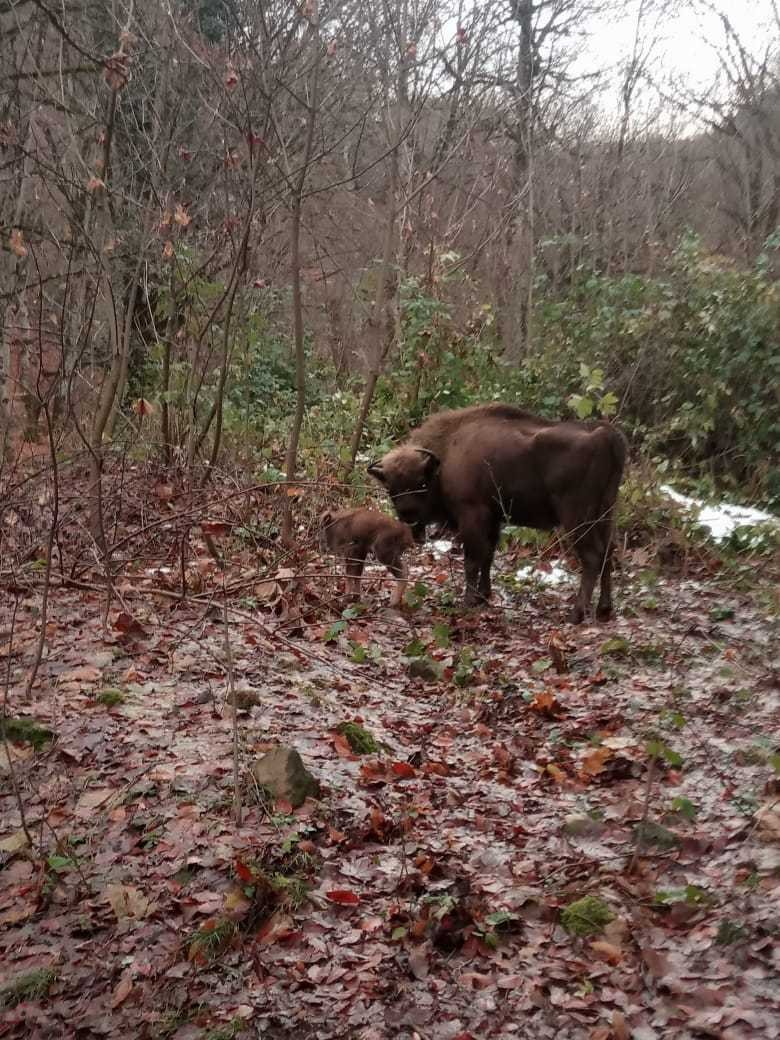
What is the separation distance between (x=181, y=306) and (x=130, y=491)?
3.59 m

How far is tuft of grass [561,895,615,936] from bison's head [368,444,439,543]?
5.45 metres

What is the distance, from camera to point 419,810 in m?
4.87

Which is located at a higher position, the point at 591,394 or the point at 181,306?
the point at 181,306

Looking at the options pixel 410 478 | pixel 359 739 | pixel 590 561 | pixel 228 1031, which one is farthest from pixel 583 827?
pixel 410 478

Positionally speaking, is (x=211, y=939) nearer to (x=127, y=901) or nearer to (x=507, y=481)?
(x=127, y=901)

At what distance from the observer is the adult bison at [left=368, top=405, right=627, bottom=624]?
796cm

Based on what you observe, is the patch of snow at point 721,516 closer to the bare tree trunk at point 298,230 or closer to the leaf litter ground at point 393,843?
the leaf litter ground at point 393,843

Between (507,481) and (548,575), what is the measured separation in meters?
1.57

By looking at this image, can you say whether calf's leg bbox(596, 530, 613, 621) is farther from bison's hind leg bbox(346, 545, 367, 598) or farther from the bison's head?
bison's hind leg bbox(346, 545, 367, 598)

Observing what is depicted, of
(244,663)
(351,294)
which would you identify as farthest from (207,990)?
(351,294)

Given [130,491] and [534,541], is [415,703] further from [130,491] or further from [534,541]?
[534,541]

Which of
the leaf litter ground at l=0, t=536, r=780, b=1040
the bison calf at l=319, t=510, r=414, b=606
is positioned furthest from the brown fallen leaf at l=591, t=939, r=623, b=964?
the bison calf at l=319, t=510, r=414, b=606

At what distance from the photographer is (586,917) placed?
12.6ft

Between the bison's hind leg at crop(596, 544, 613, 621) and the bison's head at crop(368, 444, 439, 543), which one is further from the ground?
the bison's head at crop(368, 444, 439, 543)
